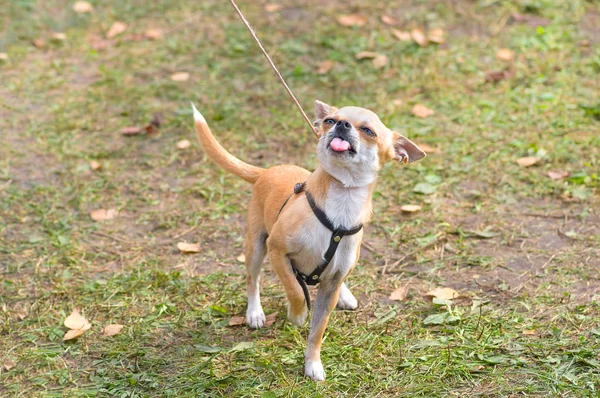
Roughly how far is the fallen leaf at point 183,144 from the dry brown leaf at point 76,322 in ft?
7.47

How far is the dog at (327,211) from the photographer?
11.5 feet

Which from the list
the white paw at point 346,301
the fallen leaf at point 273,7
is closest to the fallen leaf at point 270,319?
the white paw at point 346,301

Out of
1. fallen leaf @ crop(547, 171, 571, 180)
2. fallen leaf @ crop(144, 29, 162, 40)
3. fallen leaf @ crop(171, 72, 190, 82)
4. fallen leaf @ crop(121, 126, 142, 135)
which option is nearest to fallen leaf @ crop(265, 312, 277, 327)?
fallen leaf @ crop(547, 171, 571, 180)

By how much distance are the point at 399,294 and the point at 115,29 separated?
512 cm

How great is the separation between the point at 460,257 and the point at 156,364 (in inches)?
81.3

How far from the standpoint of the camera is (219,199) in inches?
221

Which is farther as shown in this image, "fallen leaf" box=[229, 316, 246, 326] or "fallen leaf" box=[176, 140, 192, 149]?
"fallen leaf" box=[176, 140, 192, 149]

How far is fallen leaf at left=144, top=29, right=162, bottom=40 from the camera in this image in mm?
7992

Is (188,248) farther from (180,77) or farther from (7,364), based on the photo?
(180,77)

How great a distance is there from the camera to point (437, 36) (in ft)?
24.9

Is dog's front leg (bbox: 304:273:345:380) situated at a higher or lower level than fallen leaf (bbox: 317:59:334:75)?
higher

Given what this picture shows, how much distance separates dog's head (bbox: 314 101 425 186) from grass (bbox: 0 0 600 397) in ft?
3.30

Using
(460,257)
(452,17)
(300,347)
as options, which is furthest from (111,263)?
(452,17)

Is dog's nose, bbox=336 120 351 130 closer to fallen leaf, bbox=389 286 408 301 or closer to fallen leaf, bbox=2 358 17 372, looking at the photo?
fallen leaf, bbox=389 286 408 301
